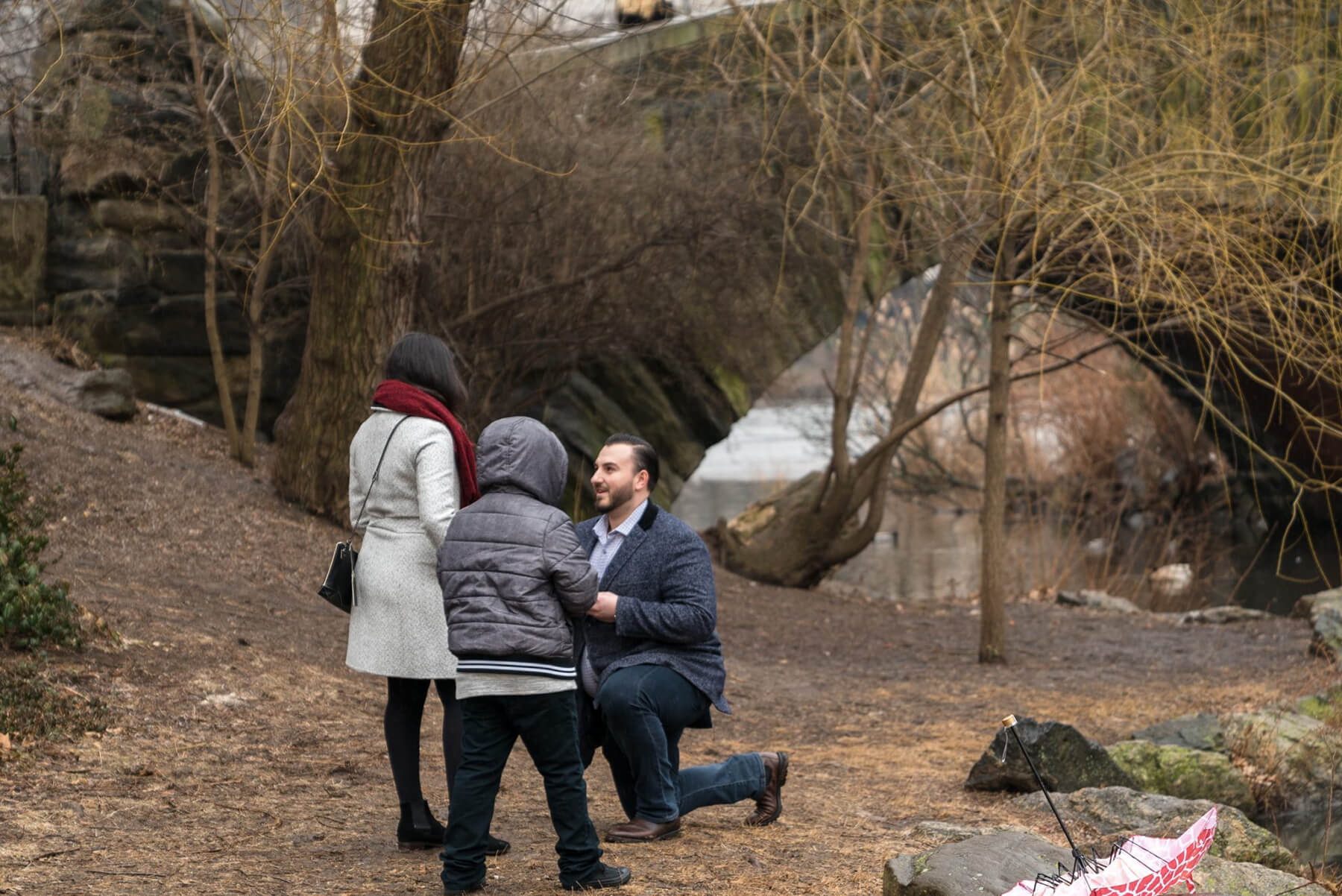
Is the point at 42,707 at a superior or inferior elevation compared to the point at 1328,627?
superior

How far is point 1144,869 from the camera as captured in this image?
107 inches

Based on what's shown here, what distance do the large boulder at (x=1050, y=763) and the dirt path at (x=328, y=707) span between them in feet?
0.65

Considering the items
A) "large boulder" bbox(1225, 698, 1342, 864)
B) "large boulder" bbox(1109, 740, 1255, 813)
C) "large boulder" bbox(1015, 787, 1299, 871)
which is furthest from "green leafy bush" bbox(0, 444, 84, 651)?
"large boulder" bbox(1225, 698, 1342, 864)

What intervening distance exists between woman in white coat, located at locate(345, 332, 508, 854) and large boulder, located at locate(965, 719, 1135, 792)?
2419 mm

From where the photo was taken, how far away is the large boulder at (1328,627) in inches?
380

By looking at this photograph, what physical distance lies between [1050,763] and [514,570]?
3.14 m

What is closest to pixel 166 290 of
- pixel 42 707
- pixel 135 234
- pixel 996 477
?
pixel 135 234

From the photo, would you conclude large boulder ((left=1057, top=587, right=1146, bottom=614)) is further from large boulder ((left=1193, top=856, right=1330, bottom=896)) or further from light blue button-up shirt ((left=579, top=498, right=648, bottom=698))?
light blue button-up shirt ((left=579, top=498, right=648, bottom=698))

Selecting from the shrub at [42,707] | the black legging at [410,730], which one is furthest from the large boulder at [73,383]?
the black legging at [410,730]

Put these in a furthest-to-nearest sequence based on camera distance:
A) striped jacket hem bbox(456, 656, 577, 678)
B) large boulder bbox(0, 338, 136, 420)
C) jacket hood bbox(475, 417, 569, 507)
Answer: large boulder bbox(0, 338, 136, 420) → jacket hood bbox(475, 417, 569, 507) → striped jacket hem bbox(456, 656, 577, 678)

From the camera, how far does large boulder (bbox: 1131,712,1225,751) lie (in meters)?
7.00

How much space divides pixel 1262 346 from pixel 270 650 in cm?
889

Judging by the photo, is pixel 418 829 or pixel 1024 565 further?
pixel 1024 565

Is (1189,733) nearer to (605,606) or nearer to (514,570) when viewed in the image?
(605,606)
